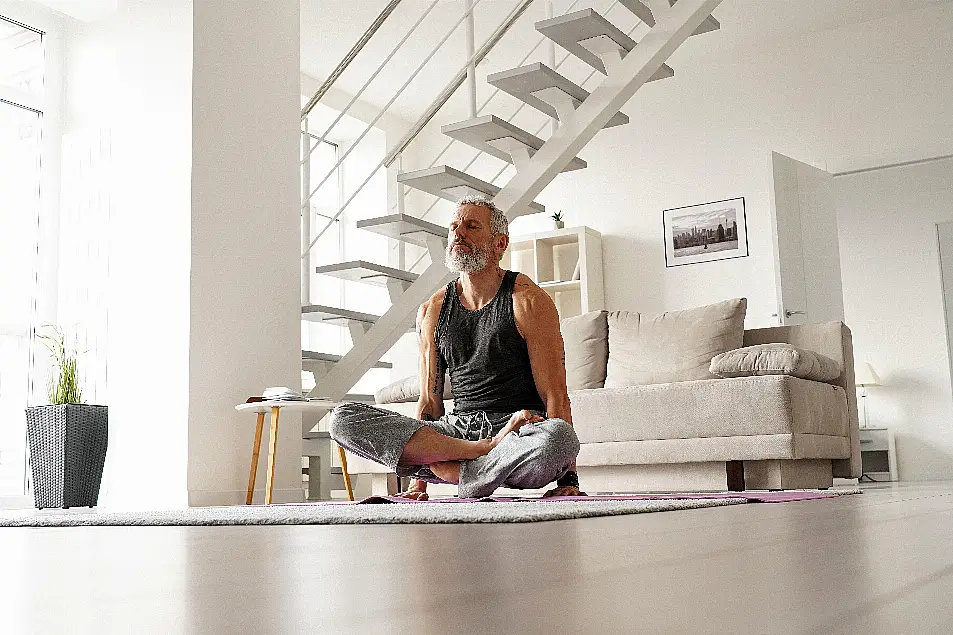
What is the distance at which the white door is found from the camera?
622 centimetres

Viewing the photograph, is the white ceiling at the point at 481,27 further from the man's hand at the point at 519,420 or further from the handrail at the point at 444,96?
the man's hand at the point at 519,420

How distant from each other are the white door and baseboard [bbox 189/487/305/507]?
3217mm

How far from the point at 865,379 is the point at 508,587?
772 centimetres

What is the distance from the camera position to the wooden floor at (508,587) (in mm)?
312

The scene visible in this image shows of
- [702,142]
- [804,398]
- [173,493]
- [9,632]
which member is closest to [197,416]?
[173,493]

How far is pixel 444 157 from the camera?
29.8 feet

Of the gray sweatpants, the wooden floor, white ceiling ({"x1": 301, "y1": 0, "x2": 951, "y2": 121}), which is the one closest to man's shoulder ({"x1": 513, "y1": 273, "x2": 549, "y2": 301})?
the gray sweatpants

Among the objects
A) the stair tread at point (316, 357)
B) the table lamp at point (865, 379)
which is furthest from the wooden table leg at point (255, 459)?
the table lamp at point (865, 379)

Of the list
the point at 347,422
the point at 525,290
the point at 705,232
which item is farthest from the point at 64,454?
the point at 705,232

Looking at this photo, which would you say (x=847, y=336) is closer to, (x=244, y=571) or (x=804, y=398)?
(x=804, y=398)

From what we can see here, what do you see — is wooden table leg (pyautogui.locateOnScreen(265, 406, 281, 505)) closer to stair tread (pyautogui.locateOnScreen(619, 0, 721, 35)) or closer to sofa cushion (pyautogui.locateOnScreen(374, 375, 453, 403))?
Result: sofa cushion (pyautogui.locateOnScreen(374, 375, 453, 403))

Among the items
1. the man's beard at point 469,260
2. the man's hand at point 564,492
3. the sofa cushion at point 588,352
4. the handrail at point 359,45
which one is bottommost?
the man's hand at point 564,492

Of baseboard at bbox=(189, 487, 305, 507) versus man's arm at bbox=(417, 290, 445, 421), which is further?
baseboard at bbox=(189, 487, 305, 507)

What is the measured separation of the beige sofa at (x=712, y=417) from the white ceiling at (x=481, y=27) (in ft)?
8.94
